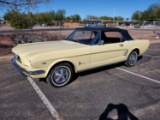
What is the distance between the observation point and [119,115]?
10.4 ft

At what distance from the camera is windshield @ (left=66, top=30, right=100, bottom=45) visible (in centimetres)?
494

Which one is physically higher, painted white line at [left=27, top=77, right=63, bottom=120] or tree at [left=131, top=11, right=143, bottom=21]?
tree at [left=131, top=11, right=143, bottom=21]

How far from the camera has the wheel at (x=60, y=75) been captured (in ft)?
13.9

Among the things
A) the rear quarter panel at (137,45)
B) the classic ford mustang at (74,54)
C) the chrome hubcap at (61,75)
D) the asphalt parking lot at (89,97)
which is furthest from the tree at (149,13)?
the chrome hubcap at (61,75)

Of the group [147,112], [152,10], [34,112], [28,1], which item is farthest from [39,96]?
[152,10]

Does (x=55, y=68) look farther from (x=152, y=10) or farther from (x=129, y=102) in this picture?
(x=152, y=10)

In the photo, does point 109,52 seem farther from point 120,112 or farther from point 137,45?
point 120,112

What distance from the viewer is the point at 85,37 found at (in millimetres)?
5406

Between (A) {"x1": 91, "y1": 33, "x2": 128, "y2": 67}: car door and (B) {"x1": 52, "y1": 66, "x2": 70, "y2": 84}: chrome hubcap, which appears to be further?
(A) {"x1": 91, "y1": 33, "x2": 128, "y2": 67}: car door

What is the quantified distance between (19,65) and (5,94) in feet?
2.57

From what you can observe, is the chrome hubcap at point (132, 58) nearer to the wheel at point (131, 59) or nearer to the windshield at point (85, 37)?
the wheel at point (131, 59)

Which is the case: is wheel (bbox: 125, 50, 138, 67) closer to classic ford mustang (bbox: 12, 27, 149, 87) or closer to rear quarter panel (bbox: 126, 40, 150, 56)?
classic ford mustang (bbox: 12, 27, 149, 87)

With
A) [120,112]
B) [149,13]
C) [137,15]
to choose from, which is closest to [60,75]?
[120,112]

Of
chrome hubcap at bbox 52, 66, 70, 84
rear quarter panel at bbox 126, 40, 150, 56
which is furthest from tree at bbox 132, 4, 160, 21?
chrome hubcap at bbox 52, 66, 70, 84
